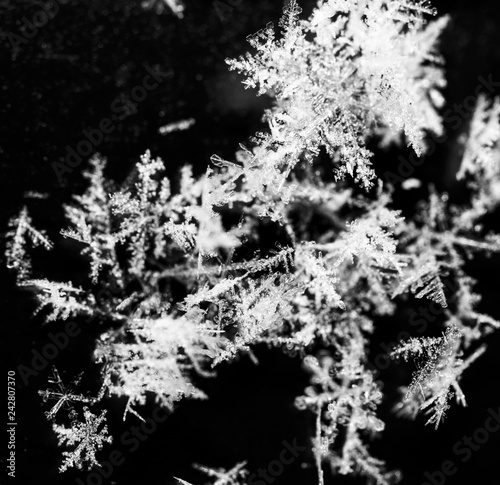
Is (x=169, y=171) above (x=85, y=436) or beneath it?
above

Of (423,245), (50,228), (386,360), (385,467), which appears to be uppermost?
(50,228)

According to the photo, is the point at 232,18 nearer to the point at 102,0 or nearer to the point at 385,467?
the point at 102,0

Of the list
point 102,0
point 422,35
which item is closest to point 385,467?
point 422,35

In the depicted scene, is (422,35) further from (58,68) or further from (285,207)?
(58,68)

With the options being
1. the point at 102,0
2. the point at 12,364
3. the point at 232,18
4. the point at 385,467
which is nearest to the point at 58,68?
the point at 102,0

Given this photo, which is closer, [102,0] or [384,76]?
[384,76]

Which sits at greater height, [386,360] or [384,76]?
[384,76]
